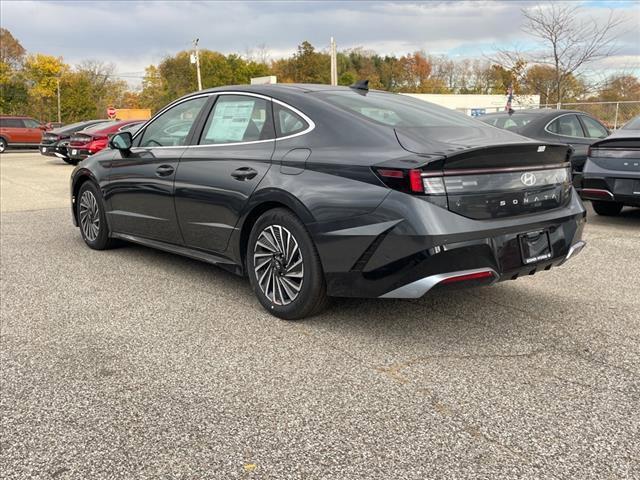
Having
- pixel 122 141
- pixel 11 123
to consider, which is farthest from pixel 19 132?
pixel 122 141

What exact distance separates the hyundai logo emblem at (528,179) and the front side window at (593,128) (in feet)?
21.5

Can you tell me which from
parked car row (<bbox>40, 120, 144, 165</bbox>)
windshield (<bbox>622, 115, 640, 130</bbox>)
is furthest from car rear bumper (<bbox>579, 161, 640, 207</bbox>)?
parked car row (<bbox>40, 120, 144, 165</bbox>)

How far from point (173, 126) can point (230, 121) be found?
2.63 feet

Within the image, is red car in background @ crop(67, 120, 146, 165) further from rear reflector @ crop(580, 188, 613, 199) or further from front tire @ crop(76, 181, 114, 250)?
rear reflector @ crop(580, 188, 613, 199)

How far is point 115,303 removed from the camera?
457 centimetres

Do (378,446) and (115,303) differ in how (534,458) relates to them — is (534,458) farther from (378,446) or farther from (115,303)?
(115,303)

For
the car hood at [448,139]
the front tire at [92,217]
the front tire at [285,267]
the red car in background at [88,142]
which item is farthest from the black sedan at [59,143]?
the car hood at [448,139]

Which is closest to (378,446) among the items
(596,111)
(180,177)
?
(180,177)

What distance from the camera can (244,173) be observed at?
431 cm

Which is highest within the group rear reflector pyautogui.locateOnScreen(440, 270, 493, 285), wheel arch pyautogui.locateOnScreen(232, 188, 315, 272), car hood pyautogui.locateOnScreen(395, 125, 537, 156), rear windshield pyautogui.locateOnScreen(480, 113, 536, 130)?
rear windshield pyautogui.locateOnScreen(480, 113, 536, 130)

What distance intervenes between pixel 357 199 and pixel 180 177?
6.28 ft

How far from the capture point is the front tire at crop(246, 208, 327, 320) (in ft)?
12.7

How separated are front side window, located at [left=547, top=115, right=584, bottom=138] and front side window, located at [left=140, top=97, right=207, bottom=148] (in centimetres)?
606

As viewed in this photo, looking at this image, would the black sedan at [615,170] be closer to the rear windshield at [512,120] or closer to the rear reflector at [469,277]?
the rear windshield at [512,120]
